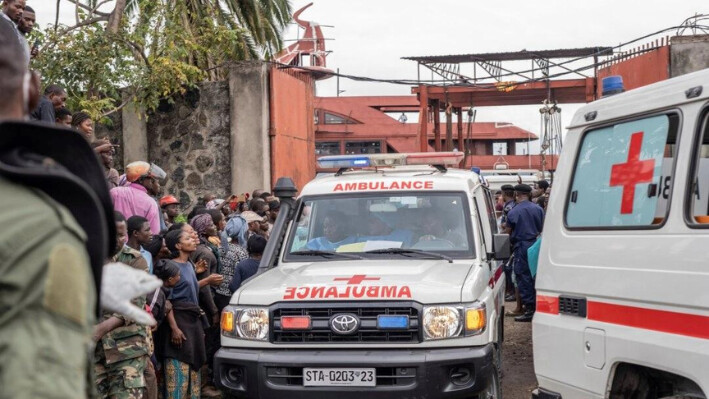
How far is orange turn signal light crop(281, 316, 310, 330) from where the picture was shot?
5.67 meters

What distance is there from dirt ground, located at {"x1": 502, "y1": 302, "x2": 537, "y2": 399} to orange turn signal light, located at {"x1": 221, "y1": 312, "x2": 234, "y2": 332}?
2939mm

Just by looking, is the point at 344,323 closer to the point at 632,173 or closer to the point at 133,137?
the point at 632,173

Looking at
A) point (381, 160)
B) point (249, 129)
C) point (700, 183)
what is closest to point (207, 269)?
point (381, 160)

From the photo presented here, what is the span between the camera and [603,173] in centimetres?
458

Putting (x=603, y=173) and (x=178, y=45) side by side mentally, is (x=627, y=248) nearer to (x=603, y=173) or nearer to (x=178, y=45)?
(x=603, y=173)

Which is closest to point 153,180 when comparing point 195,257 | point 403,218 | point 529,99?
point 195,257

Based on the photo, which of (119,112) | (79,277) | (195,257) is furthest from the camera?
(119,112)

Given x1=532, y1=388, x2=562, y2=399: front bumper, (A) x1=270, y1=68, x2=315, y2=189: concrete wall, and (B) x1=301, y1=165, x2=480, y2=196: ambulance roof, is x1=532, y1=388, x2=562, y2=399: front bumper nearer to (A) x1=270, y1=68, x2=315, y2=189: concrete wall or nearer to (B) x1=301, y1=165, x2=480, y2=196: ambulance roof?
(B) x1=301, y1=165, x2=480, y2=196: ambulance roof

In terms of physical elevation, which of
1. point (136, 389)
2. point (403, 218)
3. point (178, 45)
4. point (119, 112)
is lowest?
point (136, 389)

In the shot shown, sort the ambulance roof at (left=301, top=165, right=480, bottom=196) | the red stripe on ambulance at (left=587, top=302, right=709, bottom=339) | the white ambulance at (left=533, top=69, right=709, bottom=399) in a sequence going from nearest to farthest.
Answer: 1. the red stripe on ambulance at (left=587, top=302, right=709, bottom=339)
2. the white ambulance at (left=533, top=69, right=709, bottom=399)
3. the ambulance roof at (left=301, top=165, right=480, bottom=196)

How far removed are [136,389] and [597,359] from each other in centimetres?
280

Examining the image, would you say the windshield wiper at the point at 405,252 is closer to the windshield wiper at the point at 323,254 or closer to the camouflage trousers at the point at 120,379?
the windshield wiper at the point at 323,254

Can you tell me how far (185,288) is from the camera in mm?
6578

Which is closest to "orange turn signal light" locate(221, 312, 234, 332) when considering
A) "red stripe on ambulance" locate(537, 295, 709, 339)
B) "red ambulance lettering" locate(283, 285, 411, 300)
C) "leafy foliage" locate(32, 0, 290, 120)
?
"red ambulance lettering" locate(283, 285, 411, 300)
